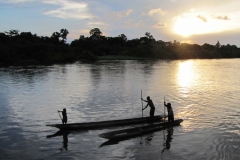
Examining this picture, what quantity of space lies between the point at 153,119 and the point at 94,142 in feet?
19.5

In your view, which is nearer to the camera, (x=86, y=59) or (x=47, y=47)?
(x=47, y=47)

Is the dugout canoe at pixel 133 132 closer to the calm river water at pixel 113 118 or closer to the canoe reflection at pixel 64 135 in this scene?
the calm river water at pixel 113 118

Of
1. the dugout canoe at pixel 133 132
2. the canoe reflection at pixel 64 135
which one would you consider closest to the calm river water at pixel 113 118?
the canoe reflection at pixel 64 135

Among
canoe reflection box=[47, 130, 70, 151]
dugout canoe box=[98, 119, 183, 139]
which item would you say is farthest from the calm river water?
dugout canoe box=[98, 119, 183, 139]

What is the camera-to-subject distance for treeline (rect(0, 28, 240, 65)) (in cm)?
10144

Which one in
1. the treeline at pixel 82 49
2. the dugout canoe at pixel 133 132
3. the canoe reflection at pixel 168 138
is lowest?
the canoe reflection at pixel 168 138

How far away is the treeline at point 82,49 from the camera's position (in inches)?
3994

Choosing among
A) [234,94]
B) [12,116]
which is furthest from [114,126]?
[234,94]

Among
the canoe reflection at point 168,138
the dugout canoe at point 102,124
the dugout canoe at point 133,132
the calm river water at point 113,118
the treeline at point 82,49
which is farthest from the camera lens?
the treeline at point 82,49

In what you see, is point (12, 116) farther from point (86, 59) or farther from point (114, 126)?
point (86, 59)

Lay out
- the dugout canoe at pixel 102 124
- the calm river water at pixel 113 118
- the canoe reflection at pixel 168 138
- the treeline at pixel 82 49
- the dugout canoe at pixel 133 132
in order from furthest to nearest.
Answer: the treeline at pixel 82 49
the dugout canoe at pixel 102 124
the dugout canoe at pixel 133 132
the canoe reflection at pixel 168 138
the calm river water at pixel 113 118

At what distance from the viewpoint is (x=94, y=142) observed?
16.5 m

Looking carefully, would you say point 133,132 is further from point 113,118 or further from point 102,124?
point 113,118

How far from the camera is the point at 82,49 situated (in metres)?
138
